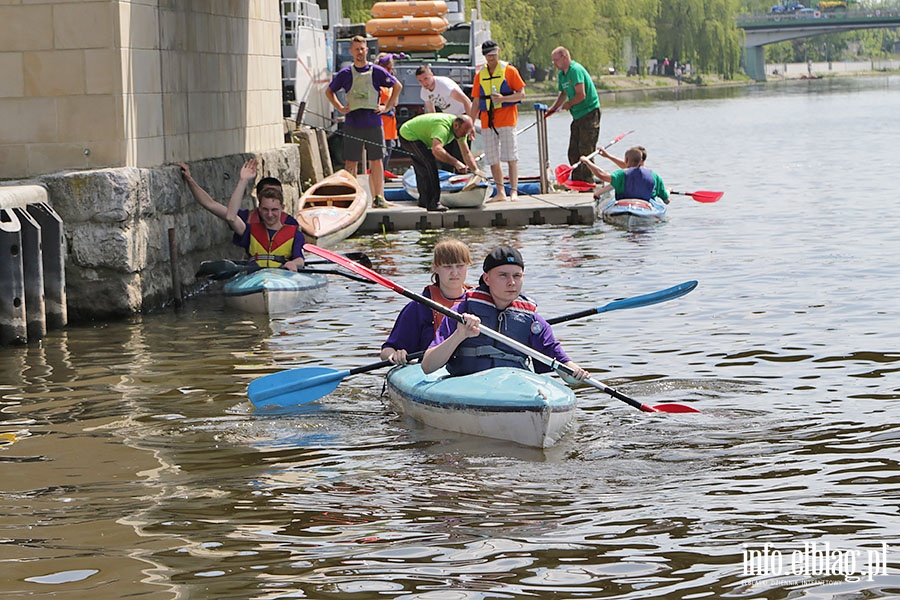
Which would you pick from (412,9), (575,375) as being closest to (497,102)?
(575,375)

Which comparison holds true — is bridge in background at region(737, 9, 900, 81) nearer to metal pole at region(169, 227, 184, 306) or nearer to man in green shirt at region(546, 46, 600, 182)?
man in green shirt at region(546, 46, 600, 182)

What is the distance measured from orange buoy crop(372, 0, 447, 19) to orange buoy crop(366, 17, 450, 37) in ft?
0.74

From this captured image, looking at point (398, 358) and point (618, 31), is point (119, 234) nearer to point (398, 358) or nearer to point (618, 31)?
point (398, 358)

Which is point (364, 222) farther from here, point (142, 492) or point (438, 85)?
point (142, 492)

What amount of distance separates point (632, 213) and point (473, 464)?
393 inches

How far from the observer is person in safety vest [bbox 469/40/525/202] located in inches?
637

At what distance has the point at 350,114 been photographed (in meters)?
16.8

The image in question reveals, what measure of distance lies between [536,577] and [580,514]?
2.59 ft

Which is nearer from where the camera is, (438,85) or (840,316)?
(840,316)

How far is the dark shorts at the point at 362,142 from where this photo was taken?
54.9 ft

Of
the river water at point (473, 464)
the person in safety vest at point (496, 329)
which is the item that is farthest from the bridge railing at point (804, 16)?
the person in safety vest at point (496, 329)

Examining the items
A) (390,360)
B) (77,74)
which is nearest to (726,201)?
(77,74)

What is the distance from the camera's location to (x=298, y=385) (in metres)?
7.46

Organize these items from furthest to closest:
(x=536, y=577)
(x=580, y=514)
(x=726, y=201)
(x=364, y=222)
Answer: (x=726, y=201), (x=364, y=222), (x=580, y=514), (x=536, y=577)
